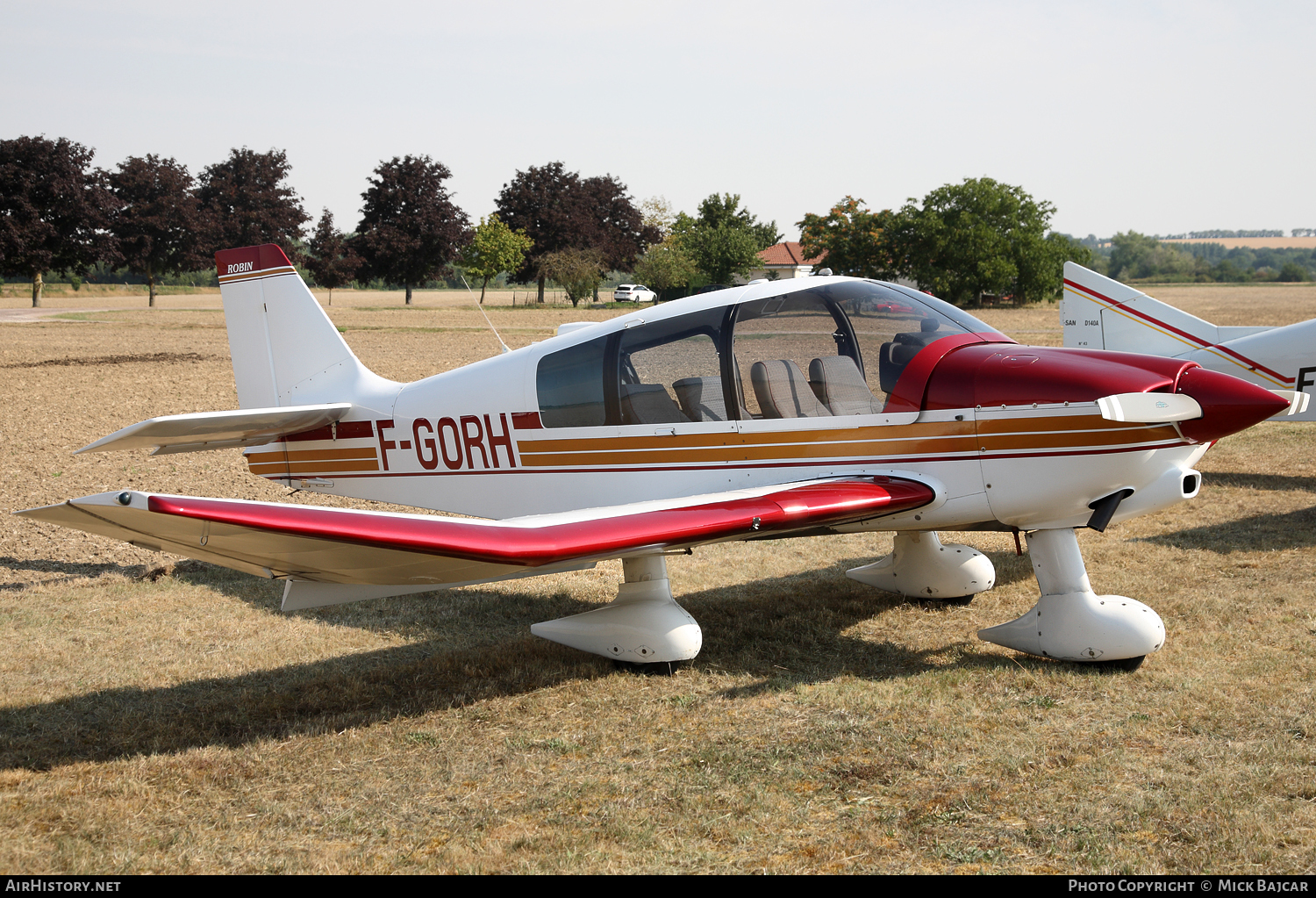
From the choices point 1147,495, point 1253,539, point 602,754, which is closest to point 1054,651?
point 1147,495

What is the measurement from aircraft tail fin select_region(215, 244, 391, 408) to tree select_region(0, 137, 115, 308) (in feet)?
138

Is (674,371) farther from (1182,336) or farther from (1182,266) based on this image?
(1182,266)

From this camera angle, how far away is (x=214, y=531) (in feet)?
12.4

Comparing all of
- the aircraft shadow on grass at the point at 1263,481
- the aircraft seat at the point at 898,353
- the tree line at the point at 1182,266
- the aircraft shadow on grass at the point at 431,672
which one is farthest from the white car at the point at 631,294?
the tree line at the point at 1182,266

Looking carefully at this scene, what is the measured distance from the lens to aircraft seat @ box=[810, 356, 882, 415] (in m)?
5.24

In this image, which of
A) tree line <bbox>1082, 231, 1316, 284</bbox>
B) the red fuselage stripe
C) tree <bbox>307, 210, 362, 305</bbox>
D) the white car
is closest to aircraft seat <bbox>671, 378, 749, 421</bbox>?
the red fuselage stripe

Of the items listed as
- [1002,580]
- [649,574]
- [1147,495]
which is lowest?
[1002,580]

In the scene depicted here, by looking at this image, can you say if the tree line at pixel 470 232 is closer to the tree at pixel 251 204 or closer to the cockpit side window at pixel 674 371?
the tree at pixel 251 204

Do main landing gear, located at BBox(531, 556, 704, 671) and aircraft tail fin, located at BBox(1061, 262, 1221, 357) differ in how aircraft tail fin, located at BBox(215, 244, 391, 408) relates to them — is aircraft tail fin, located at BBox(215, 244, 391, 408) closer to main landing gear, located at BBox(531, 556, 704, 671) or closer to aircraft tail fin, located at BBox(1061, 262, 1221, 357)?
main landing gear, located at BBox(531, 556, 704, 671)

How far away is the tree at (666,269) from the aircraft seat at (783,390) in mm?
54816

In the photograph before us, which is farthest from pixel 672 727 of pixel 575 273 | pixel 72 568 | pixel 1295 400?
pixel 575 273

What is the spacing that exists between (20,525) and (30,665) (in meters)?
3.89

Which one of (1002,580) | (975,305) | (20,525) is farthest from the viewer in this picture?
(975,305)

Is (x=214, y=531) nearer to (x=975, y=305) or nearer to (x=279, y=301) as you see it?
(x=279, y=301)
